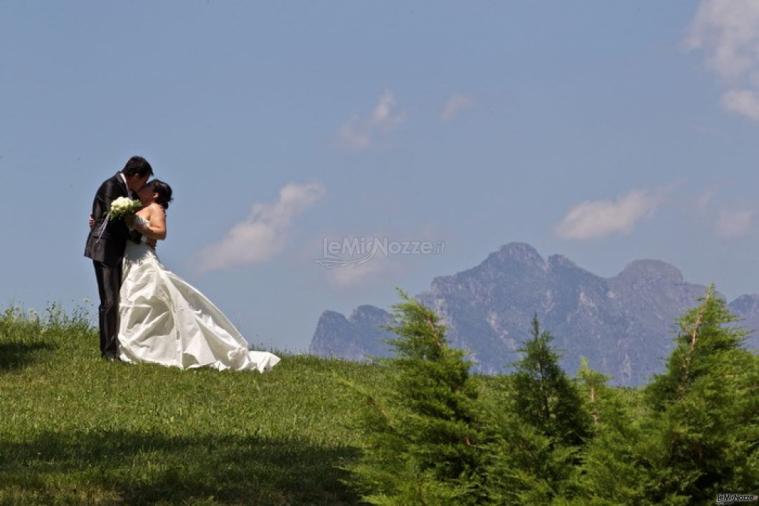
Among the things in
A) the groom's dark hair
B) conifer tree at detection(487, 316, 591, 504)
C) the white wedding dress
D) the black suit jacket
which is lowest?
conifer tree at detection(487, 316, 591, 504)

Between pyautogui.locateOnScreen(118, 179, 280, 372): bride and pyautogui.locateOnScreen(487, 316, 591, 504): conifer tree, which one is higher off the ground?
pyautogui.locateOnScreen(118, 179, 280, 372): bride

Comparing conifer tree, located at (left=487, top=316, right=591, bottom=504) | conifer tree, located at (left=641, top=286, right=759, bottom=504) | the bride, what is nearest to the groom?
the bride

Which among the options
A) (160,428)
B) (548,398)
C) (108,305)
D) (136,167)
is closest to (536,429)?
(548,398)

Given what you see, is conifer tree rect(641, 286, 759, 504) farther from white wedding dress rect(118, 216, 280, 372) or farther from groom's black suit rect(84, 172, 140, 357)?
groom's black suit rect(84, 172, 140, 357)

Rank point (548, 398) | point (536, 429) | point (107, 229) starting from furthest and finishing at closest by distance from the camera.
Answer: point (107, 229) → point (548, 398) → point (536, 429)

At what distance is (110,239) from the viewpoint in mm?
18656

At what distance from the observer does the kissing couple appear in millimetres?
18672

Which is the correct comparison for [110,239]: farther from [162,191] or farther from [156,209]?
[162,191]

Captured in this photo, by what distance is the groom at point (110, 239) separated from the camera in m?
18.6

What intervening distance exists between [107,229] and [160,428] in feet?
21.2

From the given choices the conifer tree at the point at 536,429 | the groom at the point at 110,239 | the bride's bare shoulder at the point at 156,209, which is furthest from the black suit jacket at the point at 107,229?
the conifer tree at the point at 536,429

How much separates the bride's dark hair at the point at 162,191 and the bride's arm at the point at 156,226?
0.78 ft

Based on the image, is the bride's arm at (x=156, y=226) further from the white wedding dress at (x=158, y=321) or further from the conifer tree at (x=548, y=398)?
the conifer tree at (x=548, y=398)

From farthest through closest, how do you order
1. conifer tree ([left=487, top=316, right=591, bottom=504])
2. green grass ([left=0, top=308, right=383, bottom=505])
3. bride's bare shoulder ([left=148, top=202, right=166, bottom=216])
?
bride's bare shoulder ([left=148, top=202, right=166, bottom=216]) < green grass ([left=0, top=308, right=383, bottom=505]) < conifer tree ([left=487, top=316, right=591, bottom=504])
